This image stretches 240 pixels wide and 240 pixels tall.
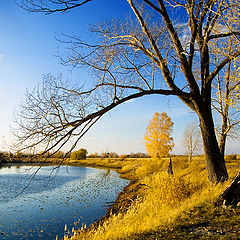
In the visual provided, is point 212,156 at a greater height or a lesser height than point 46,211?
greater

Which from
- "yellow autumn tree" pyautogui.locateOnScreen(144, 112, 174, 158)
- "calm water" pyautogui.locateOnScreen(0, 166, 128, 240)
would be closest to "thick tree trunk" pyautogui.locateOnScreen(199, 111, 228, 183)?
"calm water" pyautogui.locateOnScreen(0, 166, 128, 240)

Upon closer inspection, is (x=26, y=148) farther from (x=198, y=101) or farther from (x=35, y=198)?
(x=35, y=198)

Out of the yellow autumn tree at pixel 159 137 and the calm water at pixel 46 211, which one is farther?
the yellow autumn tree at pixel 159 137

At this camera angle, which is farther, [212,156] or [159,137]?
[159,137]

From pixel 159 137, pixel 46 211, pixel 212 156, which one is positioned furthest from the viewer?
pixel 159 137

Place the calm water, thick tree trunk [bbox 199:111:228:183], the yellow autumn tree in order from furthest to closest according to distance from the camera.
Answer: the yellow autumn tree, the calm water, thick tree trunk [bbox 199:111:228:183]

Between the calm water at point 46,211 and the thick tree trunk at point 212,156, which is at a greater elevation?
the thick tree trunk at point 212,156

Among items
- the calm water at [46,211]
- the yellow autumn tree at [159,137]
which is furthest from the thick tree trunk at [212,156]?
the yellow autumn tree at [159,137]

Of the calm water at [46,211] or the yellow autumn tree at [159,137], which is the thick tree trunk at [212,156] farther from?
the yellow autumn tree at [159,137]

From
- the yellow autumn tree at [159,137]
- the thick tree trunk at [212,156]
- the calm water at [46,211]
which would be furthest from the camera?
the yellow autumn tree at [159,137]

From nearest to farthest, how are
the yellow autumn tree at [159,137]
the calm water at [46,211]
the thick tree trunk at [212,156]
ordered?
1. the thick tree trunk at [212,156]
2. the calm water at [46,211]
3. the yellow autumn tree at [159,137]

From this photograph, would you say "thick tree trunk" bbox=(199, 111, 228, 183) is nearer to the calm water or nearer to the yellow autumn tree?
the calm water

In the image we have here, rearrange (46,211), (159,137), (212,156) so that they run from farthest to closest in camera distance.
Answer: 1. (159,137)
2. (46,211)
3. (212,156)

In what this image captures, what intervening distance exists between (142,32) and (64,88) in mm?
3567
